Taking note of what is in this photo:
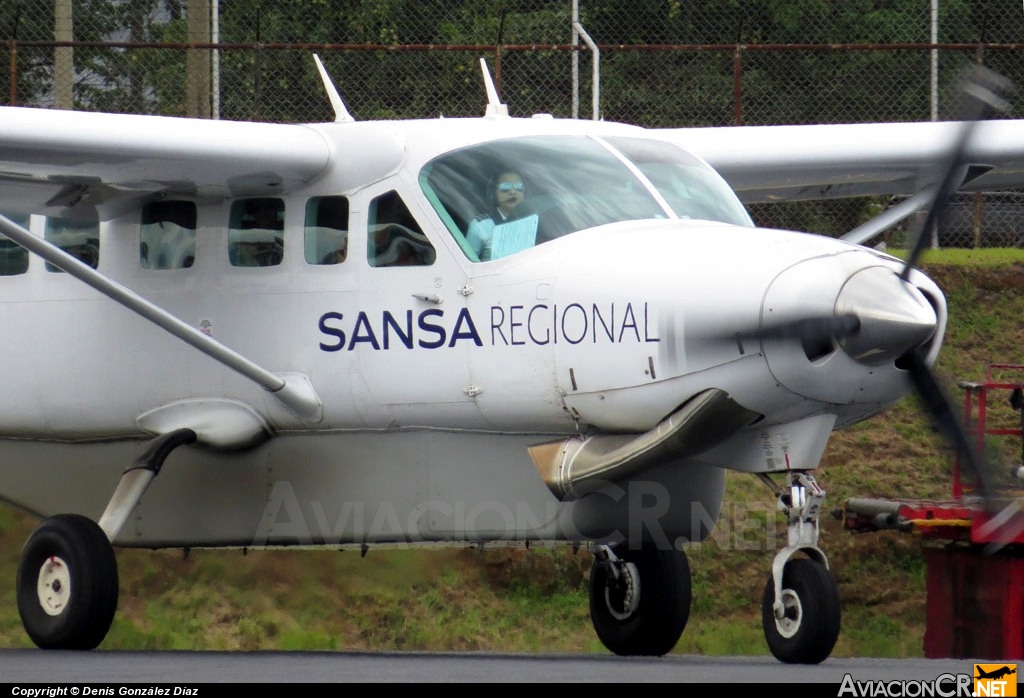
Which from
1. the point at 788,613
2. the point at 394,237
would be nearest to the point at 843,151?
the point at 394,237

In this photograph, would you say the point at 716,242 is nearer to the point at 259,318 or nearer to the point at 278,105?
the point at 259,318

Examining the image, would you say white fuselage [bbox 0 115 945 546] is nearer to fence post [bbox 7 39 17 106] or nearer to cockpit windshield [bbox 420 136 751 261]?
cockpit windshield [bbox 420 136 751 261]

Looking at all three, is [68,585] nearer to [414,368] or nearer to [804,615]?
[414,368]

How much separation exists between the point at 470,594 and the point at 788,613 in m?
7.94

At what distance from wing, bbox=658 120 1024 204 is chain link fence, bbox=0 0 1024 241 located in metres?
5.24

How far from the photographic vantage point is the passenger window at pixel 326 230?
33.3ft

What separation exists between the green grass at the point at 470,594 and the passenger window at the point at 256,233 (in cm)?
600

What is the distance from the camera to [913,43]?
20234 millimetres

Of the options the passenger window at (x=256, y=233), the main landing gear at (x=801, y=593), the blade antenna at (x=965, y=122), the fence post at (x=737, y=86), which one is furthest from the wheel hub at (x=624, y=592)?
the fence post at (x=737, y=86)

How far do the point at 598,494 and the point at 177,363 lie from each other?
9.52 ft

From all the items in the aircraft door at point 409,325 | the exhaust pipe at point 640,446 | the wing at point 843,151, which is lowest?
the exhaust pipe at point 640,446

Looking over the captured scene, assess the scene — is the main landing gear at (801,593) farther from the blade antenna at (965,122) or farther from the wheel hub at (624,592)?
the wheel hub at (624,592)

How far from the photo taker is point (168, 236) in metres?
10.8

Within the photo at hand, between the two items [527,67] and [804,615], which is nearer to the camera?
[804,615]
